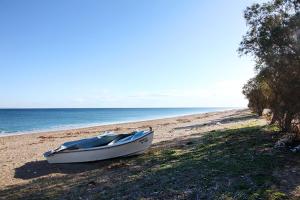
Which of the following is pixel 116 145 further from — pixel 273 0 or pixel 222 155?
pixel 273 0

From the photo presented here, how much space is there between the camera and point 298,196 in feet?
29.3

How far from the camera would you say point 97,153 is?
53.7 feet

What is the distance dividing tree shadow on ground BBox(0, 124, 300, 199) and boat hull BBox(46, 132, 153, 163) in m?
0.41

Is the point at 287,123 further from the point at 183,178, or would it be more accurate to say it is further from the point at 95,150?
the point at 95,150

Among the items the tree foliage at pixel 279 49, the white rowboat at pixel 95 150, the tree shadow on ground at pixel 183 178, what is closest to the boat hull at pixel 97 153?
the white rowboat at pixel 95 150

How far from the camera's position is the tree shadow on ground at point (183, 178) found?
9.88m

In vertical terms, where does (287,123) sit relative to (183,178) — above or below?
above

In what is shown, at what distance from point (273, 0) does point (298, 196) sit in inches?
391

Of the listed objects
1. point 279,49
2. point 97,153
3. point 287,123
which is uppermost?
point 279,49

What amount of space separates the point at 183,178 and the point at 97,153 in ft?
20.2

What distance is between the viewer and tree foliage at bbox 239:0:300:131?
13.9m

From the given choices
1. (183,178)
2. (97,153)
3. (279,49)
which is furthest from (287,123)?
(97,153)

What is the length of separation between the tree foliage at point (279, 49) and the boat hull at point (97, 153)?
7067mm

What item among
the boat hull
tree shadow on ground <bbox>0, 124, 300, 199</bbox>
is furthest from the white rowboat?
tree shadow on ground <bbox>0, 124, 300, 199</bbox>
